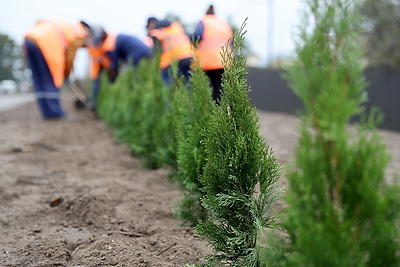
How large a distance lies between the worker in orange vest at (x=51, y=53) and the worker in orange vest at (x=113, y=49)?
35 cm

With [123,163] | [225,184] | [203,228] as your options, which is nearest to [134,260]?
[203,228]

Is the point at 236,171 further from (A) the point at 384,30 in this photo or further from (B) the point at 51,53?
(A) the point at 384,30

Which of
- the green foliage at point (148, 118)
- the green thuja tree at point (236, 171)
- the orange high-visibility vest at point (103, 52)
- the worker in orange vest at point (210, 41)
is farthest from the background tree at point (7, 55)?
the green thuja tree at point (236, 171)

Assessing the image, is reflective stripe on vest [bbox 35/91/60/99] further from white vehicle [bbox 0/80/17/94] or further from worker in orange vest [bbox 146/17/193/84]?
white vehicle [bbox 0/80/17/94]

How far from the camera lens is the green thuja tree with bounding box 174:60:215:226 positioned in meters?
3.33

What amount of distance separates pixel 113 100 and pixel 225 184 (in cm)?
791

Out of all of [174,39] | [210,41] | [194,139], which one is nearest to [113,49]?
[174,39]

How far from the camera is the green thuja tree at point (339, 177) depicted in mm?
1645

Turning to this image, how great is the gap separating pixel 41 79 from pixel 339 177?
401 inches

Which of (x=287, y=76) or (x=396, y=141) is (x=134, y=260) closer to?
(x=287, y=76)

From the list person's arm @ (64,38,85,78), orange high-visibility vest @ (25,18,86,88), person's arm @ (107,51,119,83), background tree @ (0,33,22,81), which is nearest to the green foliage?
person's arm @ (107,51,119,83)

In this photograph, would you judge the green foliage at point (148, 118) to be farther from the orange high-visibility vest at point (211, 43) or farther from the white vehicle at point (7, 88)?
the white vehicle at point (7, 88)

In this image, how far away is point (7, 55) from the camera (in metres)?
32.3

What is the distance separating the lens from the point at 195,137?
3371mm
